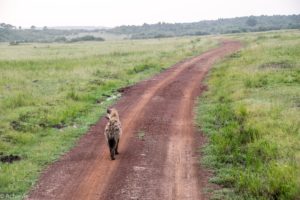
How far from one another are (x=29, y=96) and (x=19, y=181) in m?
11.7

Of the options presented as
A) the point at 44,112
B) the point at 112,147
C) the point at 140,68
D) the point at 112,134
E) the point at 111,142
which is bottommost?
the point at 140,68

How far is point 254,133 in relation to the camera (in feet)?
47.8

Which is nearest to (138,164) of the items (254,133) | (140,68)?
(254,133)

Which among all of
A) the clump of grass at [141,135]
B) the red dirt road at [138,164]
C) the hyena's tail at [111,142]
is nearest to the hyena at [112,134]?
the hyena's tail at [111,142]

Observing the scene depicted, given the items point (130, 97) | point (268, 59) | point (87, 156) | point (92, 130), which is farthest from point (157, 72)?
point (87, 156)

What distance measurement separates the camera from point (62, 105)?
21266 mm

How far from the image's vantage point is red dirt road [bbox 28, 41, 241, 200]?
Answer: 10.8 meters

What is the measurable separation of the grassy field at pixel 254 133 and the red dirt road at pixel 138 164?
2.07ft

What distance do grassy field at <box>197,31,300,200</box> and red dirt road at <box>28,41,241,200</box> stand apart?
2.07 feet

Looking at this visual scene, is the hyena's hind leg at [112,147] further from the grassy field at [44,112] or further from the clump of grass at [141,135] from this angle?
the clump of grass at [141,135]

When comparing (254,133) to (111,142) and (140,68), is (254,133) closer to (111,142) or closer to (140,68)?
(111,142)

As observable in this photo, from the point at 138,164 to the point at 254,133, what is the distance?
4.17 m

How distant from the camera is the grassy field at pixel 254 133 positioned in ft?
34.2

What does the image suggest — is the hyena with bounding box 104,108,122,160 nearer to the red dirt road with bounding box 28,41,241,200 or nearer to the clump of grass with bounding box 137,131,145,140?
the red dirt road with bounding box 28,41,241,200
